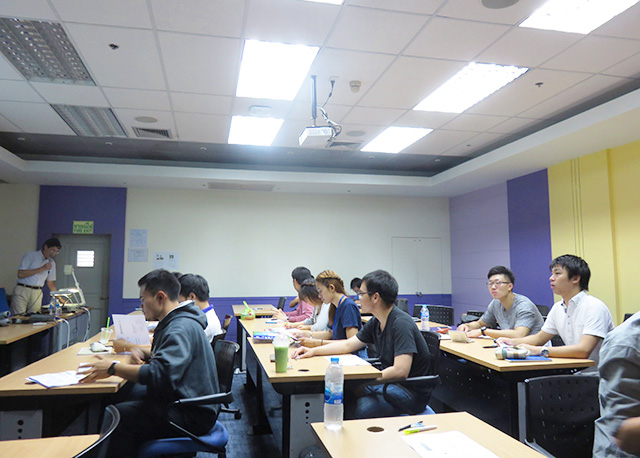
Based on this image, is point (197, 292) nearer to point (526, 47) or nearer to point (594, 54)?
point (526, 47)

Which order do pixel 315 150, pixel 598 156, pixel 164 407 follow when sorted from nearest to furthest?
pixel 164 407, pixel 598 156, pixel 315 150

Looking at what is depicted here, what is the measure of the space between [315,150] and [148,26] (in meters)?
3.77

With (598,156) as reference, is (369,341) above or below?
below

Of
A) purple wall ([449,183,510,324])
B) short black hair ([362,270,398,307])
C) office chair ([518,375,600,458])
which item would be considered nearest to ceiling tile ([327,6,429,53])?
short black hair ([362,270,398,307])

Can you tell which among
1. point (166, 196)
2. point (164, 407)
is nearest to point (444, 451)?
point (164, 407)

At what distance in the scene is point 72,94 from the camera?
416cm

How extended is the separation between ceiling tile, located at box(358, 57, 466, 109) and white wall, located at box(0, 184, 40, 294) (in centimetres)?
610

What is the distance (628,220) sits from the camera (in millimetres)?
4992

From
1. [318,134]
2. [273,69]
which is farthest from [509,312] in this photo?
[273,69]

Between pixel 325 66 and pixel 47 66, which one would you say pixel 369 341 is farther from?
pixel 47 66

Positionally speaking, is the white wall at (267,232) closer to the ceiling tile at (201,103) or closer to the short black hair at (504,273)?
the ceiling tile at (201,103)

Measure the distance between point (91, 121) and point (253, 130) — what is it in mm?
1894

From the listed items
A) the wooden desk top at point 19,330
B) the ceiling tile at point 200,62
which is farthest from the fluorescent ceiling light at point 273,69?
the wooden desk top at point 19,330

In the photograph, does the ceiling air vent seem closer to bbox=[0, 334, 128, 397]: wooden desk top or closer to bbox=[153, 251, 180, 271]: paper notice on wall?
bbox=[153, 251, 180, 271]: paper notice on wall
